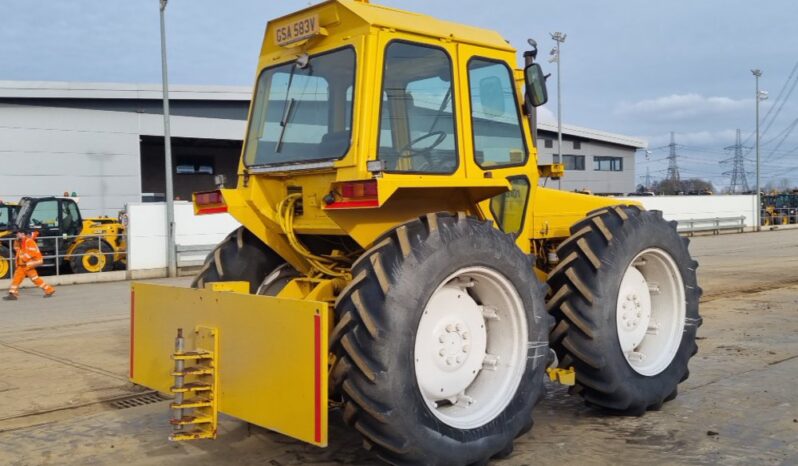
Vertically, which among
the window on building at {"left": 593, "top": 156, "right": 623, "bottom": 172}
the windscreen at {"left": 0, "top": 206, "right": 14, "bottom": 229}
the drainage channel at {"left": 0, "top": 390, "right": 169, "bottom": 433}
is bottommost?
the drainage channel at {"left": 0, "top": 390, "right": 169, "bottom": 433}

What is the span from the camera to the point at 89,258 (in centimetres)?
1942

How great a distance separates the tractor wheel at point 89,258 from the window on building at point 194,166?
17.0m

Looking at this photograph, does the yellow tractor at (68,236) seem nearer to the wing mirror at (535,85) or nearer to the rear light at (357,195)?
the wing mirror at (535,85)

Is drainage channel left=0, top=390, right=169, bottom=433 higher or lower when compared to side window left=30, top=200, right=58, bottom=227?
lower

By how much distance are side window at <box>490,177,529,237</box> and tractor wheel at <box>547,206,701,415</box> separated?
0.40m

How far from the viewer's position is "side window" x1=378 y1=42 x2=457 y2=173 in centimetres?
454

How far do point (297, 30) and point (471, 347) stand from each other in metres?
2.36

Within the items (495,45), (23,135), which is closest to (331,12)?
(495,45)

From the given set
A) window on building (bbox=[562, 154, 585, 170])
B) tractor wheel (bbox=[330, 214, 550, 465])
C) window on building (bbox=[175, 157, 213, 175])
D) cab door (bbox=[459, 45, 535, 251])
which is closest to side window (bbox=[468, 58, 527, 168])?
cab door (bbox=[459, 45, 535, 251])

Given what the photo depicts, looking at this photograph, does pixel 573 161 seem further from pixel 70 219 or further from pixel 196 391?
pixel 196 391

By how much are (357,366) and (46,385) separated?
15.4ft

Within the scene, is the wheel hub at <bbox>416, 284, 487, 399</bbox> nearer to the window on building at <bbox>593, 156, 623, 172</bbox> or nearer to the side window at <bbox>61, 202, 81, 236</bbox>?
the side window at <bbox>61, 202, 81, 236</bbox>

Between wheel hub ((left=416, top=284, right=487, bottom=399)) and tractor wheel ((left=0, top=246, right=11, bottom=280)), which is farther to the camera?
tractor wheel ((left=0, top=246, right=11, bottom=280))

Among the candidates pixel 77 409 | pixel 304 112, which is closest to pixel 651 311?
pixel 304 112
